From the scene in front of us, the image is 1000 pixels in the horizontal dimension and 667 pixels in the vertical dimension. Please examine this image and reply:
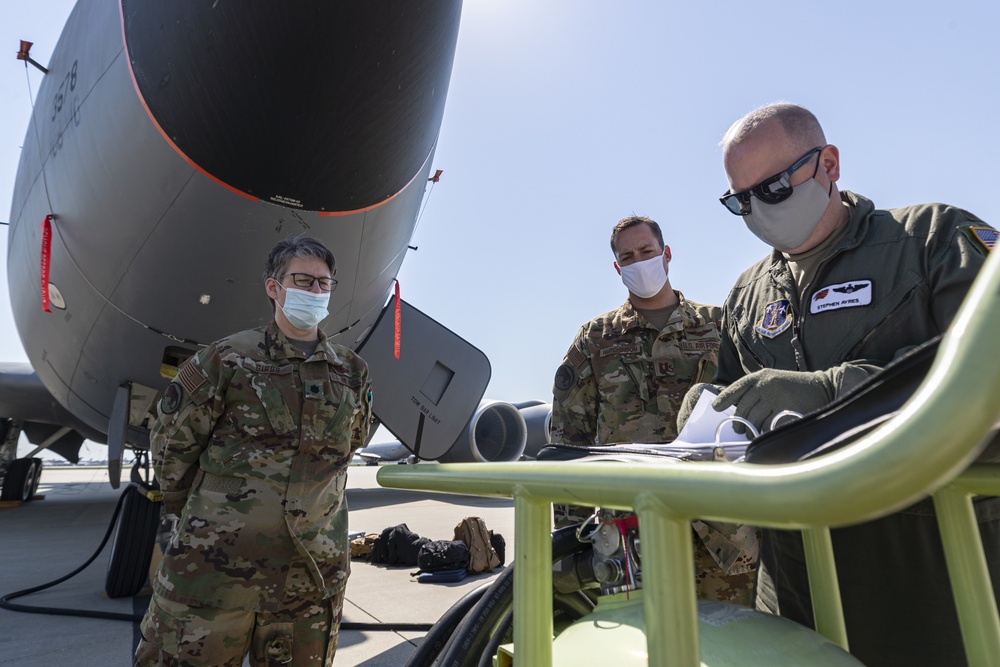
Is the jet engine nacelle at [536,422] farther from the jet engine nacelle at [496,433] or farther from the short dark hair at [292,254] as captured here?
the short dark hair at [292,254]

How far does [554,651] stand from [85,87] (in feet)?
12.8

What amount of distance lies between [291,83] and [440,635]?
7.62 feet

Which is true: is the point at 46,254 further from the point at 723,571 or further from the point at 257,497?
the point at 723,571

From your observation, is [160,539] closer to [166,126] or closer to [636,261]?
[166,126]

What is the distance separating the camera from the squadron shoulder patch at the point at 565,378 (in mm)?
2863

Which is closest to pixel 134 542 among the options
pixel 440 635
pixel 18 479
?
pixel 440 635

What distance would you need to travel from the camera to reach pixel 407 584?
13.6ft

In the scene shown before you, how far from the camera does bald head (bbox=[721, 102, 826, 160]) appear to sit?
1342 millimetres

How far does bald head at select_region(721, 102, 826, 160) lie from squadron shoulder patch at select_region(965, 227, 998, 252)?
339mm

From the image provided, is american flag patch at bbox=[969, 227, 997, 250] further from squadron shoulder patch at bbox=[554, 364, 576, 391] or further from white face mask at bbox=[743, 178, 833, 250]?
squadron shoulder patch at bbox=[554, 364, 576, 391]

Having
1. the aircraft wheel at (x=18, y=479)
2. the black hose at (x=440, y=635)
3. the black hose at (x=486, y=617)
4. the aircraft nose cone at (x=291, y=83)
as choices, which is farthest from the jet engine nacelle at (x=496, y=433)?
the black hose at (x=486, y=617)

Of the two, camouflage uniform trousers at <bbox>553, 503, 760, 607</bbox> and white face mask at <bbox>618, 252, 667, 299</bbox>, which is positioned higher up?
white face mask at <bbox>618, 252, 667, 299</bbox>

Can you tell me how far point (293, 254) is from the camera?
2164 mm

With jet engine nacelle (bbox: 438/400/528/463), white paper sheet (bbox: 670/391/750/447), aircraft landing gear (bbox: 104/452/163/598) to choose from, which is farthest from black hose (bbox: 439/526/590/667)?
jet engine nacelle (bbox: 438/400/528/463)
